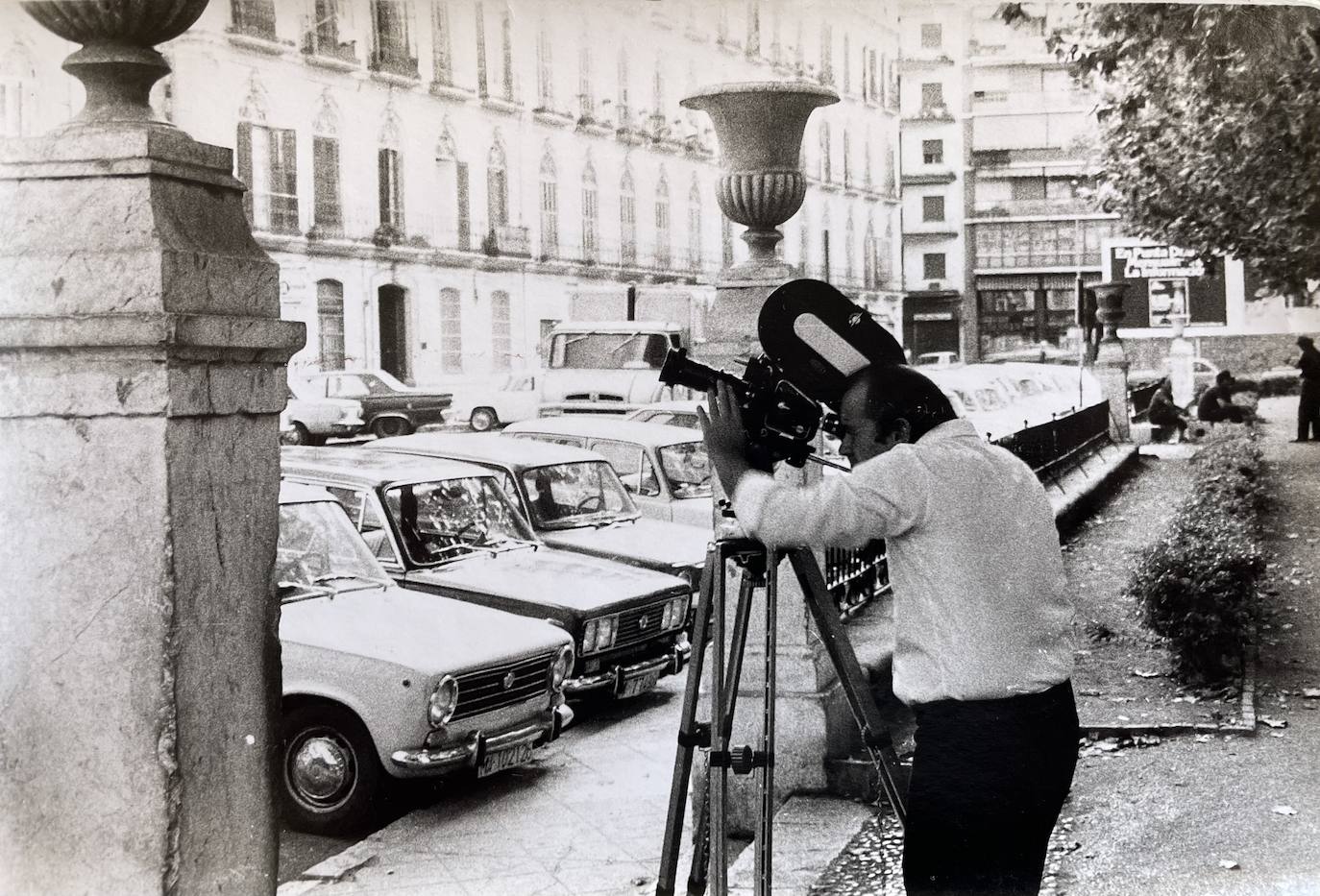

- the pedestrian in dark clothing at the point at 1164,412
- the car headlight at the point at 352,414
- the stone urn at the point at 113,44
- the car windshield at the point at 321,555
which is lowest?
the car windshield at the point at 321,555

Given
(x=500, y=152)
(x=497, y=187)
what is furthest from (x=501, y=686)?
(x=500, y=152)

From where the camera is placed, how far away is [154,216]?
2.49 metres

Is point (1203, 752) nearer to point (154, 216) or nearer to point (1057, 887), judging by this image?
point (1057, 887)

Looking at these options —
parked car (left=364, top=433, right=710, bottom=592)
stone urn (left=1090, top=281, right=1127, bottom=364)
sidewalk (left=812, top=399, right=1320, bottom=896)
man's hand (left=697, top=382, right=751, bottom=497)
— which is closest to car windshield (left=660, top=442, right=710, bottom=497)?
parked car (left=364, top=433, right=710, bottom=592)

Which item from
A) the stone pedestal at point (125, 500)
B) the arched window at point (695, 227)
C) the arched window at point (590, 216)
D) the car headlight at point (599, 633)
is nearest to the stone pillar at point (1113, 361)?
the arched window at point (695, 227)

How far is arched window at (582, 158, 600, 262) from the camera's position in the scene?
4219 mm

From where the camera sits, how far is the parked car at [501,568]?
496 cm

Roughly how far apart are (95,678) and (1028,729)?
1768 millimetres

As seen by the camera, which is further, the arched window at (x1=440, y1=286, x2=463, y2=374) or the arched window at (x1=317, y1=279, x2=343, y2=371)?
the arched window at (x1=440, y1=286, x2=463, y2=374)

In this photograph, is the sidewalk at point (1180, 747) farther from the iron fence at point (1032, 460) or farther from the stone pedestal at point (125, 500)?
the stone pedestal at point (125, 500)

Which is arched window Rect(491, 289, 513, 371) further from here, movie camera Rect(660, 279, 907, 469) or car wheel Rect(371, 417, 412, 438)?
movie camera Rect(660, 279, 907, 469)

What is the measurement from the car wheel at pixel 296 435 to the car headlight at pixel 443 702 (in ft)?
3.02

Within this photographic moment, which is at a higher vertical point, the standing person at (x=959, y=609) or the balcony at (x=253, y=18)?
the balcony at (x=253, y=18)

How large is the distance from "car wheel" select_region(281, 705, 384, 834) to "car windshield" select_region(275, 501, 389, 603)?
0.44m
